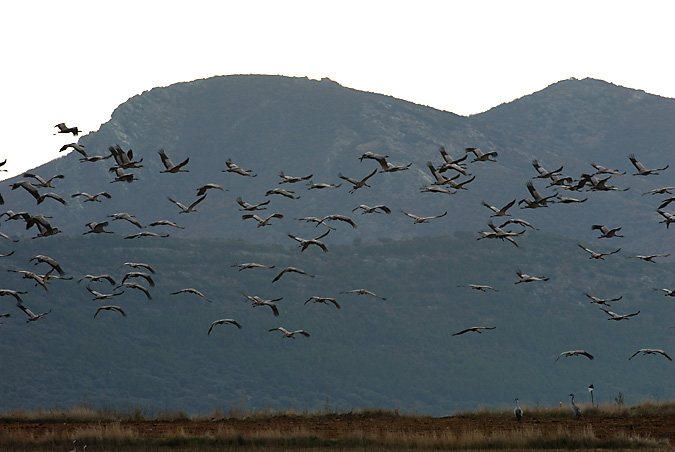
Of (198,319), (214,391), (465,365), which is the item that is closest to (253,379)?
(214,391)

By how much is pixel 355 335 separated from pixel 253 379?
25.8 meters

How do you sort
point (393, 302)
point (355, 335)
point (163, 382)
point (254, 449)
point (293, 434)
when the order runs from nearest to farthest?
1. point (254, 449)
2. point (293, 434)
3. point (163, 382)
4. point (355, 335)
5. point (393, 302)

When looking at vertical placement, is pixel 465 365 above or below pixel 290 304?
below

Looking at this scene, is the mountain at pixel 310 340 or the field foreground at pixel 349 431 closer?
the field foreground at pixel 349 431

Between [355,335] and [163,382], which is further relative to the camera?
[355,335]

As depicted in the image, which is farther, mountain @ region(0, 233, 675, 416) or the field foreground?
mountain @ region(0, 233, 675, 416)

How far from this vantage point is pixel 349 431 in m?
35.8

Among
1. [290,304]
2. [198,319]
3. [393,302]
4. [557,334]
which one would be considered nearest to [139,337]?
[198,319]

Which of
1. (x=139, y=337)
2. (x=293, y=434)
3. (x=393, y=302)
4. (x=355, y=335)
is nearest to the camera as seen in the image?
(x=293, y=434)

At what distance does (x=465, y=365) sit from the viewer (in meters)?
174

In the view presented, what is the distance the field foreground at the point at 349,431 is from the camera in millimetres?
31609

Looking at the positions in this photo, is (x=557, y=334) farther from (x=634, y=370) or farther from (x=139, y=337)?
(x=139, y=337)

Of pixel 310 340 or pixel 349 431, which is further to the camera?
pixel 310 340

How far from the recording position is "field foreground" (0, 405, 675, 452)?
104ft
